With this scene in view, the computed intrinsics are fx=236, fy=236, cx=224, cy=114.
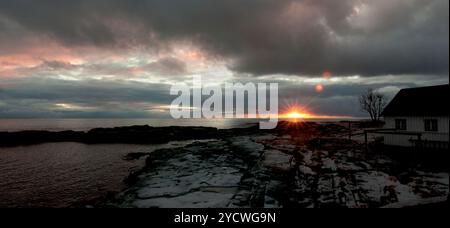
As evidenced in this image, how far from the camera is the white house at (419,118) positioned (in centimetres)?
1938

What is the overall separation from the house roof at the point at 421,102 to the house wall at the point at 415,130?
475 millimetres

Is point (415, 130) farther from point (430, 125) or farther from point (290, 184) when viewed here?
point (290, 184)

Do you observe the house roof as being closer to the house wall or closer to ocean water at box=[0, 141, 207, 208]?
the house wall

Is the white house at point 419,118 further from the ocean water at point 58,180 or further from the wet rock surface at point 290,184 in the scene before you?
the ocean water at point 58,180

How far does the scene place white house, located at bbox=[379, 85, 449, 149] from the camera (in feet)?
63.6

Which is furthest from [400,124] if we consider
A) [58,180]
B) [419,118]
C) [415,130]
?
[58,180]

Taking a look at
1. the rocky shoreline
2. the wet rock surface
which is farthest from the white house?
the rocky shoreline

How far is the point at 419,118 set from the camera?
21.3m

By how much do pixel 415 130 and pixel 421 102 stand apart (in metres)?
2.81

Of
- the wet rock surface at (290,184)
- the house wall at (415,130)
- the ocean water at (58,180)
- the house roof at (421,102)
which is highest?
the house roof at (421,102)

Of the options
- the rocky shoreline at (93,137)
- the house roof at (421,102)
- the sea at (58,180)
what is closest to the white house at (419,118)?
the house roof at (421,102)

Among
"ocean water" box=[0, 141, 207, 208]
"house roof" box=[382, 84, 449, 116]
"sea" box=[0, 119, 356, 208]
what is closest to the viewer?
"sea" box=[0, 119, 356, 208]
